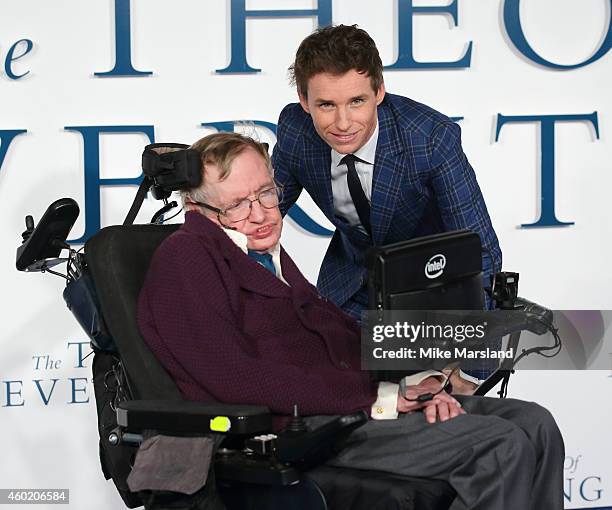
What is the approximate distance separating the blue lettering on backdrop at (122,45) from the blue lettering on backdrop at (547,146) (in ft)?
4.37

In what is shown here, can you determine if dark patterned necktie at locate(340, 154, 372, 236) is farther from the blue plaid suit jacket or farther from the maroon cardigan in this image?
the maroon cardigan

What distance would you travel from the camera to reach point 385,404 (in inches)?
93.2

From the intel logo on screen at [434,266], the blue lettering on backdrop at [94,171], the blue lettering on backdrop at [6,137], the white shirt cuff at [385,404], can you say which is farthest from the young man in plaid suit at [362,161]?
the blue lettering on backdrop at [6,137]

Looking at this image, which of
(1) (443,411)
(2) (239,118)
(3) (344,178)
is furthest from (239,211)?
(2) (239,118)

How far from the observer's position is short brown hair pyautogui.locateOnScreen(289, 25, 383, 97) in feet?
8.98

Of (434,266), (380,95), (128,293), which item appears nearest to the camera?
(434,266)

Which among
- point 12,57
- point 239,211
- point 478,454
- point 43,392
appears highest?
Answer: point 12,57

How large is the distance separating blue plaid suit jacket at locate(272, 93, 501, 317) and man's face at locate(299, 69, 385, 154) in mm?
129

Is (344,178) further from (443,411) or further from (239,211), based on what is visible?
(443,411)

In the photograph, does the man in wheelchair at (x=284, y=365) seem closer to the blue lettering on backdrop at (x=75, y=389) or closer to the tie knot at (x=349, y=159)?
the tie knot at (x=349, y=159)

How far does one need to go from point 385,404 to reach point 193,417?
428 mm

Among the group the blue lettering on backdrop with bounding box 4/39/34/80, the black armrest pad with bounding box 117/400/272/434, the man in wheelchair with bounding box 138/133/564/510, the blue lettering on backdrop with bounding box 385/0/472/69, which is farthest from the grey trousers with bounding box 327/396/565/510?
the blue lettering on backdrop with bounding box 4/39/34/80

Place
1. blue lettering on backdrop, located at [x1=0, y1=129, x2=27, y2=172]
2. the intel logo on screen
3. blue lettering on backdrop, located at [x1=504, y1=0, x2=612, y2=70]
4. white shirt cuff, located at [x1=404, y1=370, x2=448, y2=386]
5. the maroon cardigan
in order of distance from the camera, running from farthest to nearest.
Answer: blue lettering on backdrop, located at [x1=504, y1=0, x2=612, y2=70]
blue lettering on backdrop, located at [x1=0, y1=129, x2=27, y2=172]
white shirt cuff, located at [x1=404, y1=370, x2=448, y2=386]
the maroon cardigan
the intel logo on screen

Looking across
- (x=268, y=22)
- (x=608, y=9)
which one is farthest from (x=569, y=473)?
(x=268, y=22)
